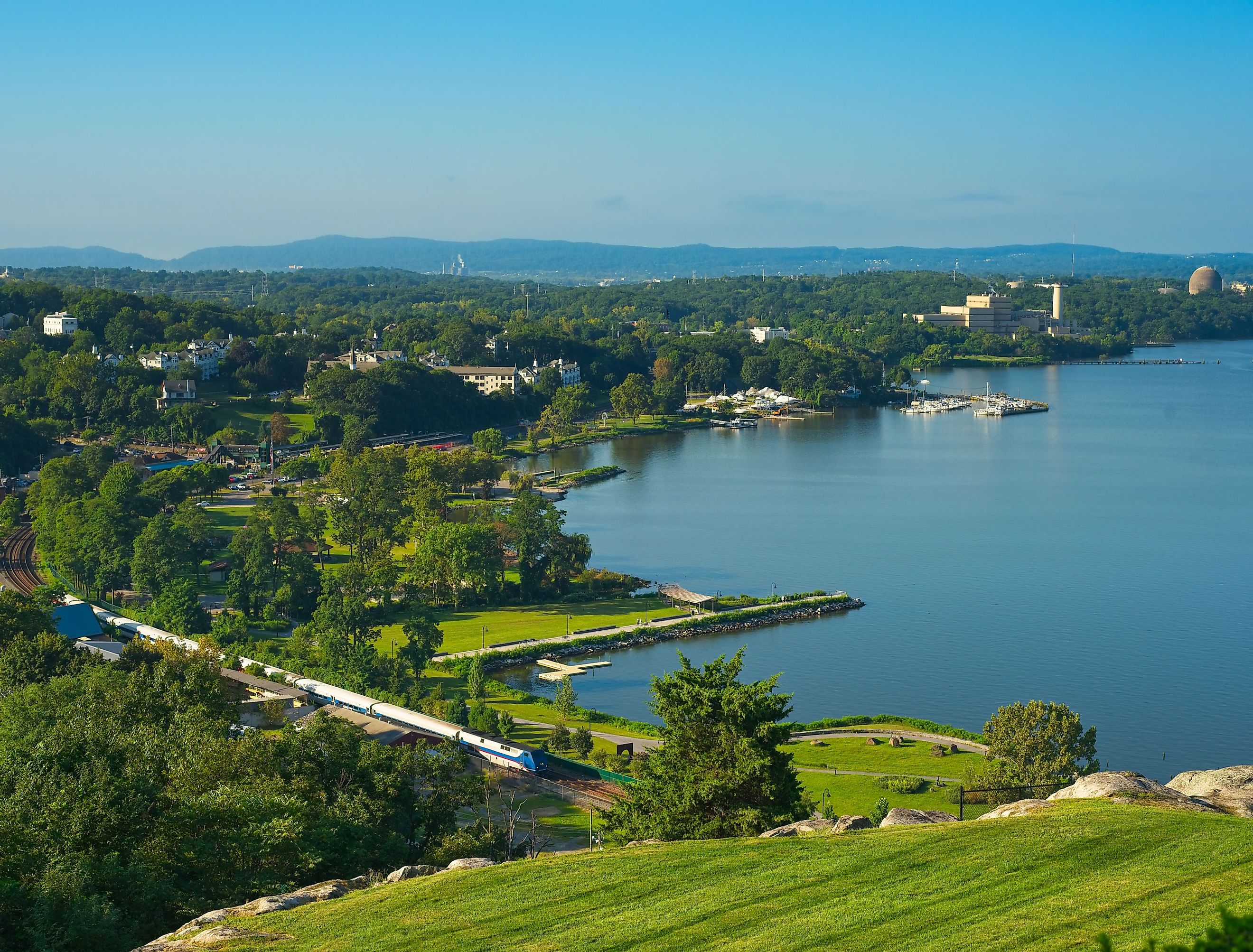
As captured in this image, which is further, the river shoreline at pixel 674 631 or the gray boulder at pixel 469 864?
the river shoreline at pixel 674 631

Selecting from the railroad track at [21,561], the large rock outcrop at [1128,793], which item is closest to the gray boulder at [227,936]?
the large rock outcrop at [1128,793]

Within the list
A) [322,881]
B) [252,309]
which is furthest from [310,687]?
[252,309]

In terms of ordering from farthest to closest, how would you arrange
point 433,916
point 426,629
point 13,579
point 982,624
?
point 13,579, point 982,624, point 426,629, point 433,916

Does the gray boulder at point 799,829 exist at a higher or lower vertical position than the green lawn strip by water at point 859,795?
higher

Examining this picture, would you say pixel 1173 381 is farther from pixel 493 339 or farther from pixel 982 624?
pixel 982 624

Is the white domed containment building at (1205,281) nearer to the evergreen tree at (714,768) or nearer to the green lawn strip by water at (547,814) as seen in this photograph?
the green lawn strip by water at (547,814)

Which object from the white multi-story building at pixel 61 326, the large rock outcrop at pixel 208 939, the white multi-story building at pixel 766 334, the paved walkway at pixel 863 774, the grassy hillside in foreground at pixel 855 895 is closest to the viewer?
the grassy hillside in foreground at pixel 855 895
